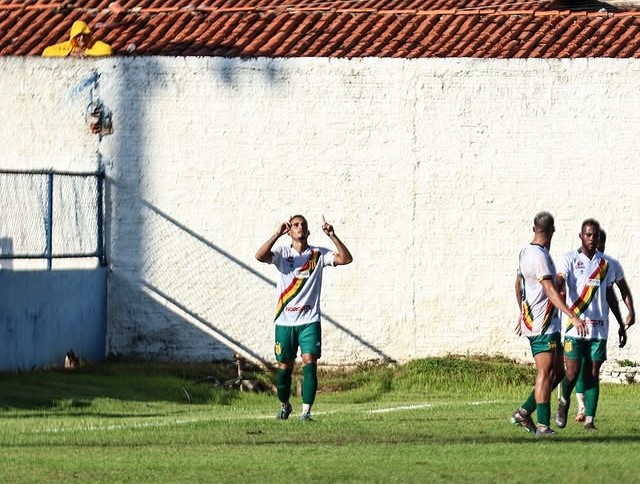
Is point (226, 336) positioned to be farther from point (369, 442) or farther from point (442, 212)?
point (369, 442)

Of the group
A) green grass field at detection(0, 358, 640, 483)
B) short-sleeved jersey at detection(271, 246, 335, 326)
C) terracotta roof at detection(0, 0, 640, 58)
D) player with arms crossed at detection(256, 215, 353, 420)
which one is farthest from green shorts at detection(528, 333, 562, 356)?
terracotta roof at detection(0, 0, 640, 58)

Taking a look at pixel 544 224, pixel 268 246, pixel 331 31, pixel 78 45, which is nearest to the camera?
pixel 544 224

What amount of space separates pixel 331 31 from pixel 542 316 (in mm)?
10555

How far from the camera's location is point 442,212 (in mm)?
22344

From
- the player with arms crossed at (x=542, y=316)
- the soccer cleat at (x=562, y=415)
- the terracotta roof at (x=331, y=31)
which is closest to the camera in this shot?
the player with arms crossed at (x=542, y=316)

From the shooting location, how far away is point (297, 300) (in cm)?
1603

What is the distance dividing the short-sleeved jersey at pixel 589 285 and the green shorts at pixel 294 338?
2.38 m

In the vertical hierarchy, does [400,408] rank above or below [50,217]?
below

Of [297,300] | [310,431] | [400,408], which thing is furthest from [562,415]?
[400,408]

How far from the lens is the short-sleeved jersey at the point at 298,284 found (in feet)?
52.6

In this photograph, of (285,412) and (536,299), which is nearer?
(536,299)

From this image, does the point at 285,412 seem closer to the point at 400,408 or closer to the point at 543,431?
the point at 400,408

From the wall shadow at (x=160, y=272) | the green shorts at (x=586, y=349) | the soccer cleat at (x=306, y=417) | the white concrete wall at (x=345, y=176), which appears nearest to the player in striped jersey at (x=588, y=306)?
the green shorts at (x=586, y=349)

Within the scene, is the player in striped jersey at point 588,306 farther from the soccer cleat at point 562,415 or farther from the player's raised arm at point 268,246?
the player's raised arm at point 268,246
